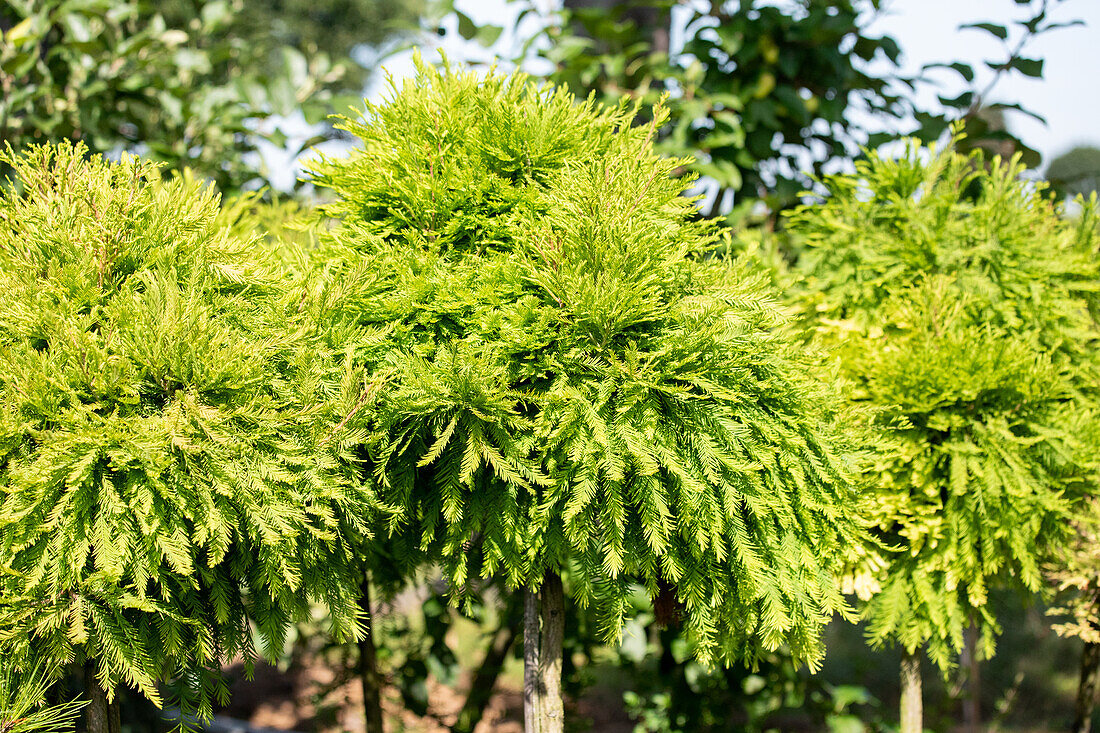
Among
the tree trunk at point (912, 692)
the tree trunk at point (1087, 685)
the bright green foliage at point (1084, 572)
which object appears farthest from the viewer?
the tree trunk at point (1087, 685)

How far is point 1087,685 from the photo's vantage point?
3.16 m

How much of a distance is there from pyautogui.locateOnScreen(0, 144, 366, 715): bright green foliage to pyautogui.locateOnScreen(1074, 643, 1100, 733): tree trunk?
2.98m

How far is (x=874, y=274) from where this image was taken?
105 inches

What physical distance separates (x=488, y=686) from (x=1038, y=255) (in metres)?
3.24

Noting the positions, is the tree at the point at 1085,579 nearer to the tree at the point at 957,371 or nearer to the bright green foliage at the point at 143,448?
the tree at the point at 957,371

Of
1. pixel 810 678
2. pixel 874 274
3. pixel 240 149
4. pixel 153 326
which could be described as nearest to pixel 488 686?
pixel 810 678

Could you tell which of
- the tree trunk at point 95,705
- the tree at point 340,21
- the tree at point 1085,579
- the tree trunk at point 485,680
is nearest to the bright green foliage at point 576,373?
the tree trunk at point 95,705

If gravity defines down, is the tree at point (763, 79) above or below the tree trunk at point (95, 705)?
above

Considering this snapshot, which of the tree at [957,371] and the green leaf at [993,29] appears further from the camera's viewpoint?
the green leaf at [993,29]

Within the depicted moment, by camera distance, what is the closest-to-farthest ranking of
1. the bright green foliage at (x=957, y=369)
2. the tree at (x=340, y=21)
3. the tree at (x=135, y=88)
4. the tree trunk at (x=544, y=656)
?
the tree trunk at (x=544, y=656) → the bright green foliage at (x=957, y=369) → the tree at (x=135, y=88) → the tree at (x=340, y=21)

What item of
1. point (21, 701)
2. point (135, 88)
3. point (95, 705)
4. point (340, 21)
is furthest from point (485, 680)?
point (340, 21)

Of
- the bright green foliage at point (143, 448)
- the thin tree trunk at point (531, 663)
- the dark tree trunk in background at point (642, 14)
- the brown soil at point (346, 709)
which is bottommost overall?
the brown soil at point (346, 709)

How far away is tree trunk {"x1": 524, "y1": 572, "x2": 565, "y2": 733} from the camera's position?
2.20 metres

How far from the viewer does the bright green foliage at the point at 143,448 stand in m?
1.57
